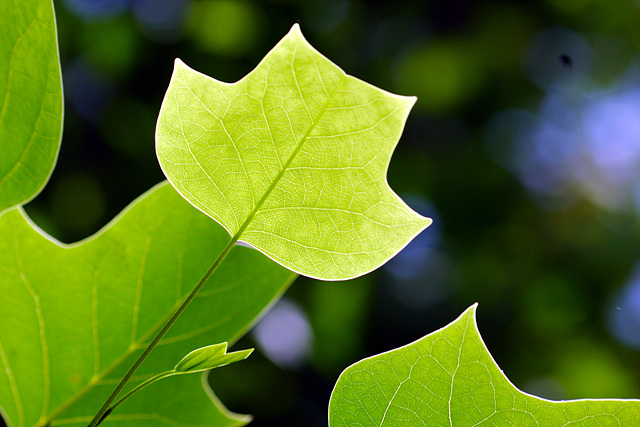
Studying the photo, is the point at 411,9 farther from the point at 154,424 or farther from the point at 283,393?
the point at 154,424

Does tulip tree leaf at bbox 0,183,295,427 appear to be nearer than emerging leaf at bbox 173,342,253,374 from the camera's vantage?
No

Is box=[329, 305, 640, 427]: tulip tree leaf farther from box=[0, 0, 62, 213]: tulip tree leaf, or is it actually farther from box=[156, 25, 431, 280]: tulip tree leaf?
box=[0, 0, 62, 213]: tulip tree leaf

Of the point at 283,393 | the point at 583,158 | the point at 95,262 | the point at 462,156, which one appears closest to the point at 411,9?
the point at 462,156

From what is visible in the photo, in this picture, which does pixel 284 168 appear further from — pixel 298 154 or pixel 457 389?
pixel 457 389

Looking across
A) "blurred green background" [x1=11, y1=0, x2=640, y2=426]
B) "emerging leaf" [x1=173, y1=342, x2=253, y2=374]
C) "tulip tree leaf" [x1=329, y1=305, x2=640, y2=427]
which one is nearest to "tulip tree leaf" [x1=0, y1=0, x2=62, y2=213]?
"emerging leaf" [x1=173, y1=342, x2=253, y2=374]

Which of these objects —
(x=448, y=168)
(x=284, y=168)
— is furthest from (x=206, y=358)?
(x=448, y=168)
